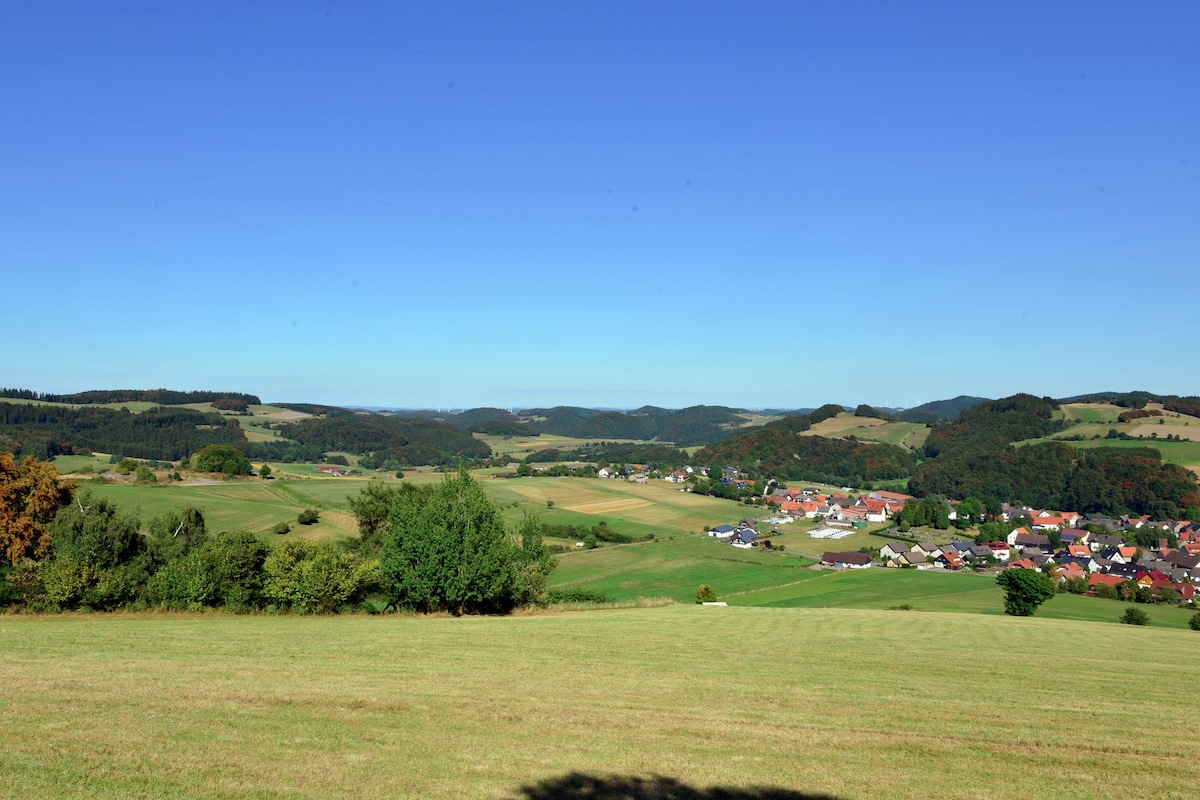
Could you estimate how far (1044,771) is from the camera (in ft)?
38.0

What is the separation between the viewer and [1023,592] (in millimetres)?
49250

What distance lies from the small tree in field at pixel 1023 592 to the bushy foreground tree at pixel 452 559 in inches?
1368

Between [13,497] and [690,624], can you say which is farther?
[13,497]

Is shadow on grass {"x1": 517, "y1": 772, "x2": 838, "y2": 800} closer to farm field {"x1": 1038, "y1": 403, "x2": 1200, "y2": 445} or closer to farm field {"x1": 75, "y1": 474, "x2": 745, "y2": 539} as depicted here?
farm field {"x1": 75, "y1": 474, "x2": 745, "y2": 539}

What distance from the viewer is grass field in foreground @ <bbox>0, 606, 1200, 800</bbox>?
35.4ft

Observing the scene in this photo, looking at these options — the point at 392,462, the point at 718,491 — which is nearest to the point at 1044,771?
the point at 718,491

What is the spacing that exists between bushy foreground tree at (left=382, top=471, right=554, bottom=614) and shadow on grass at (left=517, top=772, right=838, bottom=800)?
24.0m

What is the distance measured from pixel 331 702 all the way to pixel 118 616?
21.4 meters

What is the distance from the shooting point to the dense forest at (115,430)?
12519cm

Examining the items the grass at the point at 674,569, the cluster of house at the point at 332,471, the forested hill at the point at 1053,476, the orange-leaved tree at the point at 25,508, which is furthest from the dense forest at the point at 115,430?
the forested hill at the point at 1053,476

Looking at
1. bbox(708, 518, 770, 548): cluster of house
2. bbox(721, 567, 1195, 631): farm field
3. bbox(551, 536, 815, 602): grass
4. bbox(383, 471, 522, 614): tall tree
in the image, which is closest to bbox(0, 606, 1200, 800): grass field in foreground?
bbox(383, 471, 522, 614): tall tree

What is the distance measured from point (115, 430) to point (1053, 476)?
643 ft

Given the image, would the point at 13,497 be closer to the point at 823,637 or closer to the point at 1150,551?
the point at 823,637

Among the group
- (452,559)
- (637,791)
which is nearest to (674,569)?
(452,559)
